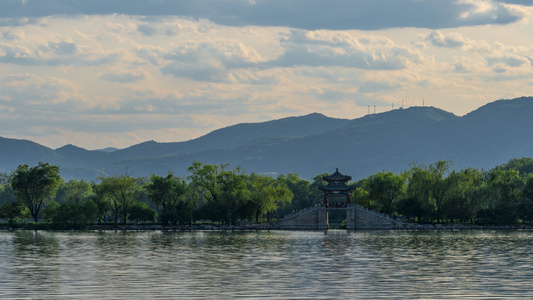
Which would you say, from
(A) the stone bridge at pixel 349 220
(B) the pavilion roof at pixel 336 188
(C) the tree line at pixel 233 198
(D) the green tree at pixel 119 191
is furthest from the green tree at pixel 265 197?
(D) the green tree at pixel 119 191

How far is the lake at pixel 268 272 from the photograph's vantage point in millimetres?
34062

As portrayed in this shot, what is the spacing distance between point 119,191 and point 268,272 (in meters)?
80.6

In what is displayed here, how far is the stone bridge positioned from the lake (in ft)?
172

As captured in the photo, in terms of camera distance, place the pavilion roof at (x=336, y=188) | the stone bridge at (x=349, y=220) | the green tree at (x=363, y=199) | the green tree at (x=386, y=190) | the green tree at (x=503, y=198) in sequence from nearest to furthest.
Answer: the green tree at (x=503, y=198), the stone bridge at (x=349, y=220), the green tree at (x=386, y=190), the green tree at (x=363, y=199), the pavilion roof at (x=336, y=188)

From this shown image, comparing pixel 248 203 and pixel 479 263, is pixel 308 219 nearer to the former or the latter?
pixel 248 203

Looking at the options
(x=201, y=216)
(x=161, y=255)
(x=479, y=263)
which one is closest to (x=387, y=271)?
(x=479, y=263)

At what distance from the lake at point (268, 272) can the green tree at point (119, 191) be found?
170ft

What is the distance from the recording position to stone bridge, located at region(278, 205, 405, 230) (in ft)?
397

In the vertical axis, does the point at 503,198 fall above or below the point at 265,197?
below

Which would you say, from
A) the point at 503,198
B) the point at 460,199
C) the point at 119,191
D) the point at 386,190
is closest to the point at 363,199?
the point at 386,190

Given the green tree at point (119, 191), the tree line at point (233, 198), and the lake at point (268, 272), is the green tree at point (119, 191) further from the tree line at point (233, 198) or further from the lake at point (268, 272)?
the lake at point (268, 272)

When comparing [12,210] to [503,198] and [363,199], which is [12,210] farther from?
[503,198]

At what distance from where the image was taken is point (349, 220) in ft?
411

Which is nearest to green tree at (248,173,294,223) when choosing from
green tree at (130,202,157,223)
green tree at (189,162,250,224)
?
green tree at (189,162,250,224)
